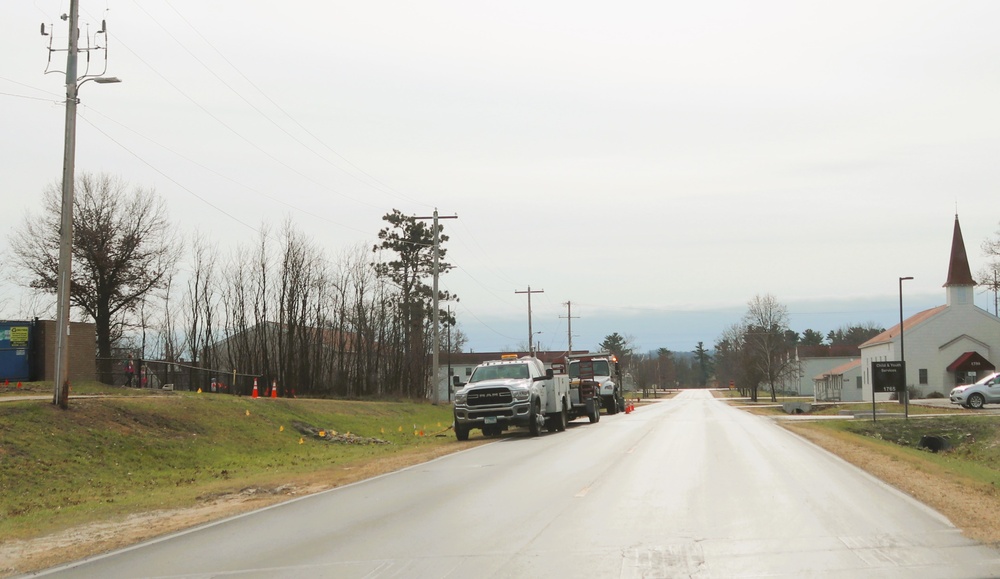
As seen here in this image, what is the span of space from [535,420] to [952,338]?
2114 inches

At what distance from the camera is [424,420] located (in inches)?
1751

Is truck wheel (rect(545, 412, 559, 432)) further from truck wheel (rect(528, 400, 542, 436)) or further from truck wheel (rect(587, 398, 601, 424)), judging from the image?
truck wheel (rect(587, 398, 601, 424))

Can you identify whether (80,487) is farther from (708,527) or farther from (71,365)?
(71,365)

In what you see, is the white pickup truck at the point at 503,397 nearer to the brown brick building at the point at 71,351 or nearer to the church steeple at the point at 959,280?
the brown brick building at the point at 71,351

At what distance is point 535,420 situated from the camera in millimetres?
27797

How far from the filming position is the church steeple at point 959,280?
230 feet

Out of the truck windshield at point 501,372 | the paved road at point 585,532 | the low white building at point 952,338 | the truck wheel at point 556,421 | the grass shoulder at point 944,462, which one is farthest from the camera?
the low white building at point 952,338

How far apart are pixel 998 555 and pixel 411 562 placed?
19.1ft

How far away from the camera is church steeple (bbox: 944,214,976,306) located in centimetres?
7000

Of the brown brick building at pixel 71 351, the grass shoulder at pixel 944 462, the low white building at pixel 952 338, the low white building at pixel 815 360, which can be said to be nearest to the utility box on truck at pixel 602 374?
the grass shoulder at pixel 944 462

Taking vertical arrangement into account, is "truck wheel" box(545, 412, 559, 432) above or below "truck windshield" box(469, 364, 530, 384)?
below

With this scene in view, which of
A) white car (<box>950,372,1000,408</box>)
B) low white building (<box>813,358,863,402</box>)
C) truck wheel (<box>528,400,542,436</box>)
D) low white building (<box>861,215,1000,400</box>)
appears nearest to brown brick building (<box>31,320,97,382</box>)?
truck wheel (<box>528,400,542,436</box>)

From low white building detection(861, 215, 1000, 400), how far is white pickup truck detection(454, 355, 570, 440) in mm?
49684

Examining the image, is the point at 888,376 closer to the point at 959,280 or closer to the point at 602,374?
the point at 602,374
